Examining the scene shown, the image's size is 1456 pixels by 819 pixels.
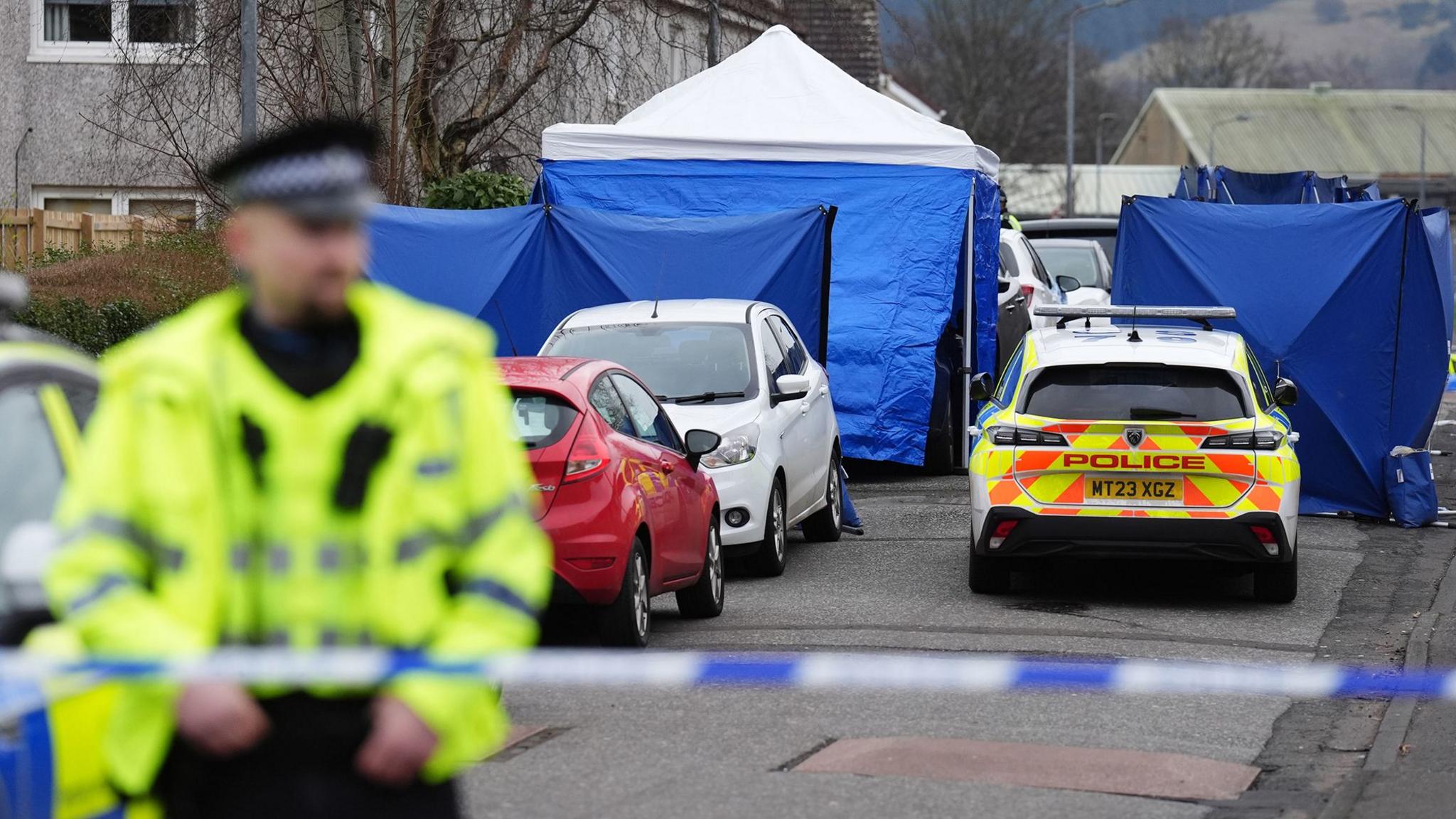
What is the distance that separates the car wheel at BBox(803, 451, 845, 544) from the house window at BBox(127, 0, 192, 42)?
29.2 ft

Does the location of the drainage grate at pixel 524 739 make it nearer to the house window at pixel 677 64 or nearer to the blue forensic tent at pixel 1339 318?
the blue forensic tent at pixel 1339 318

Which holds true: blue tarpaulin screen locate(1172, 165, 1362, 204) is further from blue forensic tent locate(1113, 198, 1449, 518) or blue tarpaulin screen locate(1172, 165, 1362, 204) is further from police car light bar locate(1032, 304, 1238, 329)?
police car light bar locate(1032, 304, 1238, 329)

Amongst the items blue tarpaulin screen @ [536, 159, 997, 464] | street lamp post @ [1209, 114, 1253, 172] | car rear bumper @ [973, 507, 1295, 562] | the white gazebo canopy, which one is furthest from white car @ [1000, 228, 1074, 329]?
street lamp post @ [1209, 114, 1253, 172]

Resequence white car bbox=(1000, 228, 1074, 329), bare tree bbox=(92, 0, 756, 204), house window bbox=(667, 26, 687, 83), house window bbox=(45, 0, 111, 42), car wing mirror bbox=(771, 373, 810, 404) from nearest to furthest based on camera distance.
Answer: car wing mirror bbox=(771, 373, 810, 404) → bare tree bbox=(92, 0, 756, 204) → white car bbox=(1000, 228, 1074, 329) → house window bbox=(45, 0, 111, 42) → house window bbox=(667, 26, 687, 83)

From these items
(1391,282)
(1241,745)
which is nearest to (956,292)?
(1391,282)

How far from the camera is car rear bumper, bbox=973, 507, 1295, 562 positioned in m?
10.8

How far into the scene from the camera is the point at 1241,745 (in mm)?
7895

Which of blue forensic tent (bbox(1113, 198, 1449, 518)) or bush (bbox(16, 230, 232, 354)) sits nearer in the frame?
bush (bbox(16, 230, 232, 354))

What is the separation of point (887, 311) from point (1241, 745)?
9.47 metres

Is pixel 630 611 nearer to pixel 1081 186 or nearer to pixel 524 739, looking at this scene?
pixel 524 739

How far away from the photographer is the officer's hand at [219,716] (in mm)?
2789

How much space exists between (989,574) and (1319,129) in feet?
312

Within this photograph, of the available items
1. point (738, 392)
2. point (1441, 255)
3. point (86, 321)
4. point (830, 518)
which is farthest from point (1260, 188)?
point (86, 321)

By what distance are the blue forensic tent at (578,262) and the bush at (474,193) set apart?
→ 3.78 m
